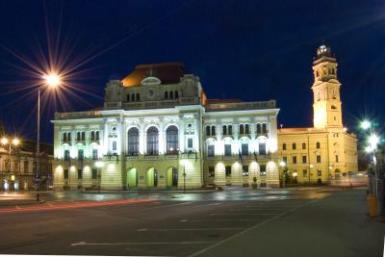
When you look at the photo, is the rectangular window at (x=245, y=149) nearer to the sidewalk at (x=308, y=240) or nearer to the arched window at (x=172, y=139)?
the arched window at (x=172, y=139)

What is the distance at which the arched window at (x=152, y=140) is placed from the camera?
89.7 metres

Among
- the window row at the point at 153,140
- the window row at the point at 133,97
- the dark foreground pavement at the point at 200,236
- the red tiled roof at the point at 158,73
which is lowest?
the dark foreground pavement at the point at 200,236

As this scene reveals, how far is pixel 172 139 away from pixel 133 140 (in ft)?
25.3

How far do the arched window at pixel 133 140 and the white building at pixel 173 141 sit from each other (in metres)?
0.19

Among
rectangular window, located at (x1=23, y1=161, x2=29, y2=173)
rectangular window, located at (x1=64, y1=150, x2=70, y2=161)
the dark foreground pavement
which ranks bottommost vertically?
the dark foreground pavement

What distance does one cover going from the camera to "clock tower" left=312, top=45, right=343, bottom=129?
362 ft

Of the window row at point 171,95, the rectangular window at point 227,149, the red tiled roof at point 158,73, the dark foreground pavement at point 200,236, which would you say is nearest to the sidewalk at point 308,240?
the dark foreground pavement at point 200,236

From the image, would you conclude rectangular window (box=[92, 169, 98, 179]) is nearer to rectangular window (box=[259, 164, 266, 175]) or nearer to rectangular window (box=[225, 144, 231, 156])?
rectangular window (box=[225, 144, 231, 156])

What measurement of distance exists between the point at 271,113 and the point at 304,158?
78.5 ft

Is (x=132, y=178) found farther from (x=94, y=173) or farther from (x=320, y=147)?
(x=320, y=147)

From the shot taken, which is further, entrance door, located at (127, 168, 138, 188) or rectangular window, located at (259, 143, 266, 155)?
entrance door, located at (127, 168, 138, 188)

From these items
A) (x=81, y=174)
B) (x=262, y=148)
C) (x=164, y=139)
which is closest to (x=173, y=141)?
(x=164, y=139)

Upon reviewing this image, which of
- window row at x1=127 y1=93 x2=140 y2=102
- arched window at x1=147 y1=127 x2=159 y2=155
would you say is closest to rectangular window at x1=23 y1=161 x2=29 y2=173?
window row at x1=127 y1=93 x2=140 y2=102

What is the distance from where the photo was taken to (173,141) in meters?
89.1
